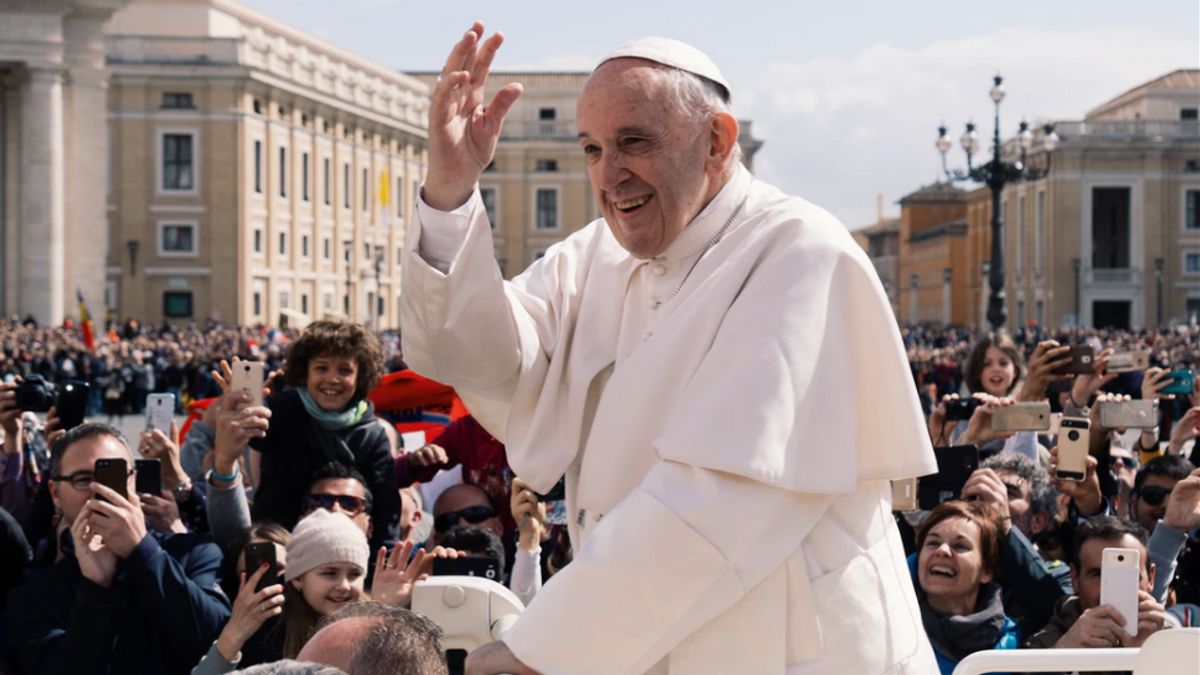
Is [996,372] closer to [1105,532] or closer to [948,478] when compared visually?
[948,478]

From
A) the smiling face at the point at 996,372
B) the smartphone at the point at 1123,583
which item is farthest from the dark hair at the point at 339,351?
the smartphone at the point at 1123,583

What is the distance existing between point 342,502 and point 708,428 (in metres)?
3.52

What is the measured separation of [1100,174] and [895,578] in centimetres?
7634

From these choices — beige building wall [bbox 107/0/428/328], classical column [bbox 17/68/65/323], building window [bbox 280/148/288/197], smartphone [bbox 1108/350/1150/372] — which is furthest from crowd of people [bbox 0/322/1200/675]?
building window [bbox 280/148/288/197]

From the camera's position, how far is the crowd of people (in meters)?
4.97

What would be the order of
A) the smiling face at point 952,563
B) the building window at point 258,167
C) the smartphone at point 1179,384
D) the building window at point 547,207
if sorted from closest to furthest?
the smiling face at point 952,563 < the smartphone at point 1179,384 < the building window at point 258,167 < the building window at point 547,207

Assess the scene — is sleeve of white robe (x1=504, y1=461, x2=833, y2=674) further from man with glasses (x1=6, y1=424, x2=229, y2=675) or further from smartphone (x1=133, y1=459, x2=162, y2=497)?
smartphone (x1=133, y1=459, x2=162, y2=497)

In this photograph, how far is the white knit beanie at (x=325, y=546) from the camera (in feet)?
17.1

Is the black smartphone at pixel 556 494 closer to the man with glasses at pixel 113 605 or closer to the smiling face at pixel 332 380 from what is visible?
the smiling face at pixel 332 380

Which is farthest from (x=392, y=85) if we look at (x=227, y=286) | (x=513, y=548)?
(x=513, y=548)

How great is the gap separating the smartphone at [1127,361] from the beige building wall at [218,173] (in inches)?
1967

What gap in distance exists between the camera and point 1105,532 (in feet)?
18.2

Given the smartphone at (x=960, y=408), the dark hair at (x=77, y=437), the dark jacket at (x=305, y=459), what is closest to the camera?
the dark hair at (x=77, y=437)

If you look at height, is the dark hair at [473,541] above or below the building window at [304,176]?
below
